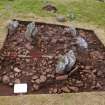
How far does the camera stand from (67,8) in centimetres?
1000

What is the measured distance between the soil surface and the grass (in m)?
1.67

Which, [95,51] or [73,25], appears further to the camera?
[73,25]

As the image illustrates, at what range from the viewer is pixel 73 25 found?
8438 millimetres

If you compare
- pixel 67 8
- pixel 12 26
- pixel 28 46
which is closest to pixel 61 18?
pixel 67 8

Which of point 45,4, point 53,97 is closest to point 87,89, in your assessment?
point 53,97

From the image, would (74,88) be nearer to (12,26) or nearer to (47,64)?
(47,64)

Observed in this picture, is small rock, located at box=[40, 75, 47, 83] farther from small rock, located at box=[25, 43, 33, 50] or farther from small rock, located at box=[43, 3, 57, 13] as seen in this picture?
small rock, located at box=[43, 3, 57, 13]

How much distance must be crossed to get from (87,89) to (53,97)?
0.75 metres

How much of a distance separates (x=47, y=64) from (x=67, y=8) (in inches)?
180

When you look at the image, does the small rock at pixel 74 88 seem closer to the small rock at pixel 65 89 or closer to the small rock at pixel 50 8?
the small rock at pixel 65 89

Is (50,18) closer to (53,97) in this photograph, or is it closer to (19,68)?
(19,68)

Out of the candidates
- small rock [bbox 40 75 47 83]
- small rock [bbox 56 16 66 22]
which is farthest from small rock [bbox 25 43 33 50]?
small rock [bbox 56 16 66 22]

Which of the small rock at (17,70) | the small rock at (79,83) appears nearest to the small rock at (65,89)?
the small rock at (79,83)

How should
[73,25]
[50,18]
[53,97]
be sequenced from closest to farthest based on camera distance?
1. [53,97]
2. [73,25]
3. [50,18]
